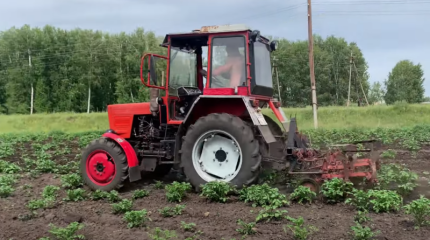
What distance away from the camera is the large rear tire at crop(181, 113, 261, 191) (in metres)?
6.33

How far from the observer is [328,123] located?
26.1 meters

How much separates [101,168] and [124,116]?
113 cm

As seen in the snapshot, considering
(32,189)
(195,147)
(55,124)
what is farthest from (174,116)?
(55,124)

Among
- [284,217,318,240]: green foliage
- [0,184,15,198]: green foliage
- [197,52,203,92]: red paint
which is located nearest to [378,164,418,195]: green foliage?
[284,217,318,240]: green foliage

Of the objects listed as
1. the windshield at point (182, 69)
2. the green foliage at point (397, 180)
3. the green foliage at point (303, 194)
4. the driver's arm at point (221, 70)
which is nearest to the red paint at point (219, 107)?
the driver's arm at point (221, 70)

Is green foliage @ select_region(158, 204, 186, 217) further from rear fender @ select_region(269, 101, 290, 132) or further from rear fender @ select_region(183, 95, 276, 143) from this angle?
rear fender @ select_region(269, 101, 290, 132)

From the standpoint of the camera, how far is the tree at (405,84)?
187 ft

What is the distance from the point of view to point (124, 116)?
7.91m

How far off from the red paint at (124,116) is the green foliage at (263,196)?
283 centimetres

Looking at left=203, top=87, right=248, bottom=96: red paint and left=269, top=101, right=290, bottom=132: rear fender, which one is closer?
left=203, top=87, right=248, bottom=96: red paint

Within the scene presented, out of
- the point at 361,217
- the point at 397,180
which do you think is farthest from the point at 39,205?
the point at 397,180

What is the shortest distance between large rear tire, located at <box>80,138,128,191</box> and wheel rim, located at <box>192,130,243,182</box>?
1422mm

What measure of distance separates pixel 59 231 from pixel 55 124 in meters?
28.4

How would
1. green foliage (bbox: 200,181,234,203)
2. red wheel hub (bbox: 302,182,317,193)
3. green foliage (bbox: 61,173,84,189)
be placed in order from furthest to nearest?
green foliage (bbox: 61,173,84,189) < red wheel hub (bbox: 302,182,317,193) < green foliage (bbox: 200,181,234,203)
